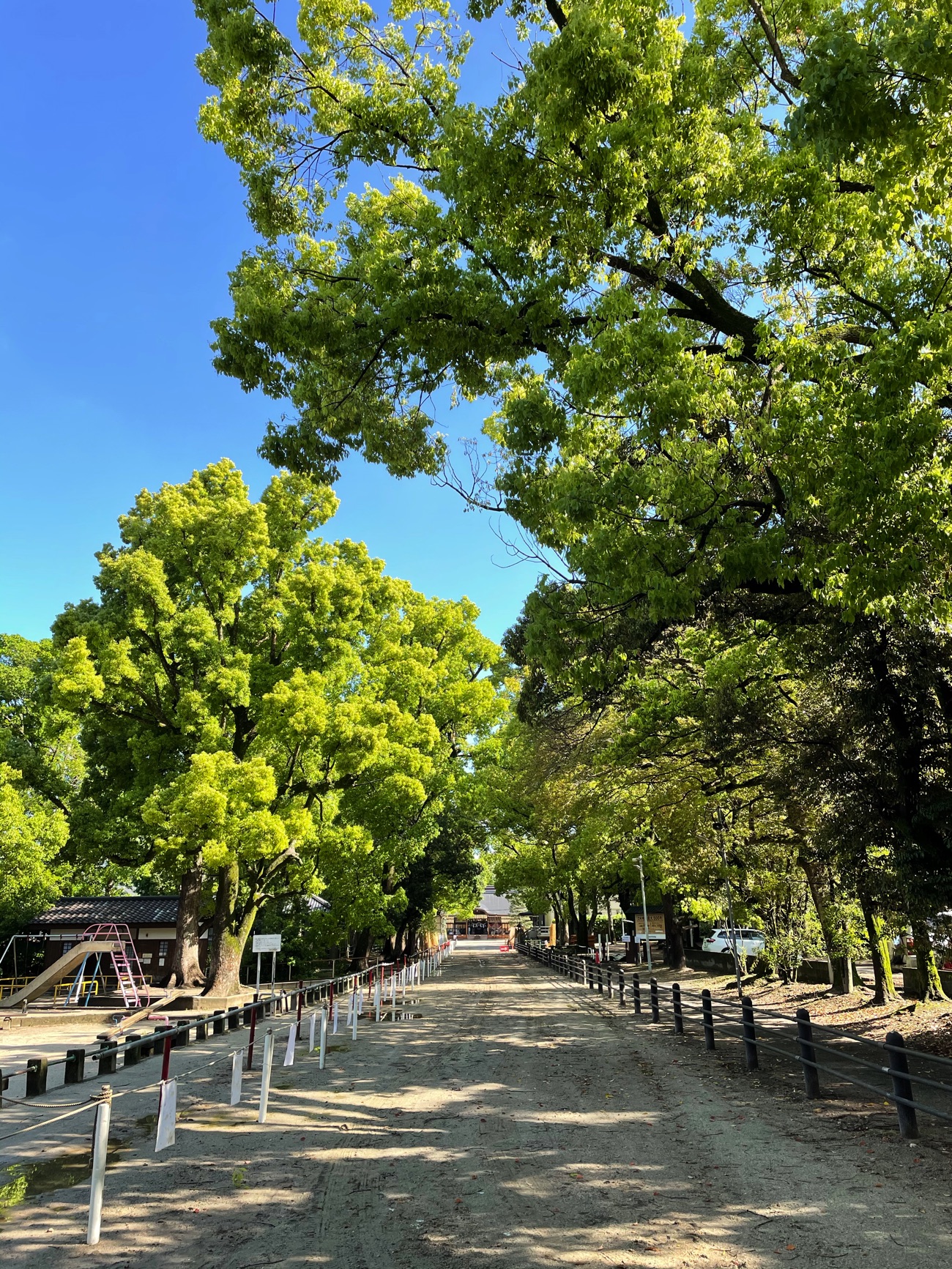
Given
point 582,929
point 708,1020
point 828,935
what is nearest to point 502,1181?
point 708,1020

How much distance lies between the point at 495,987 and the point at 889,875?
70.5 feet

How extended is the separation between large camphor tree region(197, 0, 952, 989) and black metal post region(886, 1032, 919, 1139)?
3.81m

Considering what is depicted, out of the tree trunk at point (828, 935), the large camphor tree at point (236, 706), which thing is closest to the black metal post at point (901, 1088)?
the tree trunk at point (828, 935)

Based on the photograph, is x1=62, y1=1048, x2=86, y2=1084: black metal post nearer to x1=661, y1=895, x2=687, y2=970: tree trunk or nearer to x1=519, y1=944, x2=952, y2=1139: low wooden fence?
x1=519, y1=944, x2=952, y2=1139: low wooden fence

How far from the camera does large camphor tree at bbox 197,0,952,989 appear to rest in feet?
21.6

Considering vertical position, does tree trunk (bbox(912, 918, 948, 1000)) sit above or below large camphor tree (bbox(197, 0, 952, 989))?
below

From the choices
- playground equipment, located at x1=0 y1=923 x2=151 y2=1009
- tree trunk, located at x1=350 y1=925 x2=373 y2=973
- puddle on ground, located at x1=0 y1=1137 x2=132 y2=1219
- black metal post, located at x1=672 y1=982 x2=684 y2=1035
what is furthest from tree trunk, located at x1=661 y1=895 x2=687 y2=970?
puddle on ground, located at x1=0 y1=1137 x2=132 y2=1219

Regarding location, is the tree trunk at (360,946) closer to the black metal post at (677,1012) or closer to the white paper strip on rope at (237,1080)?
the black metal post at (677,1012)

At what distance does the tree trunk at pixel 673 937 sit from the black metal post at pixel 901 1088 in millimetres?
25457

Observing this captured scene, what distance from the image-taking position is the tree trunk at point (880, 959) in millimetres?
14867

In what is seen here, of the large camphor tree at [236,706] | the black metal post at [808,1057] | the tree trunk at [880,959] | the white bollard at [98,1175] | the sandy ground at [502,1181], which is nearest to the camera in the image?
the sandy ground at [502,1181]

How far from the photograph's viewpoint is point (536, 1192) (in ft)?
19.0

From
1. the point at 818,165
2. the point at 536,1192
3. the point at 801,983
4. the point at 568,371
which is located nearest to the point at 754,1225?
the point at 536,1192

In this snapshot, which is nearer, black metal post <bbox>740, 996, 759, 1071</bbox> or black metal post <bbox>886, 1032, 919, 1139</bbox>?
black metal post <bbox>886, 1032, 919, 1139</bbox>
